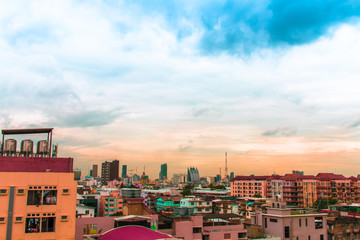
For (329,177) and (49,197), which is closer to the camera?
(49,197)

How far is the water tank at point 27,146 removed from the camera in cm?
2914

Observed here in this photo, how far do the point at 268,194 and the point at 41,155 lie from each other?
107 metres

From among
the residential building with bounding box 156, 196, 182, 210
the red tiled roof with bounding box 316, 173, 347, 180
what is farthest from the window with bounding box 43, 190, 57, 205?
the red tiled roof with bounding box 316, 173, 347, 180

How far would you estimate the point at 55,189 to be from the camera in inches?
1056

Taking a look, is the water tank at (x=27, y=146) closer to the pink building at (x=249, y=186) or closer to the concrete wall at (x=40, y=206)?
the concrete wall at (x=40, y=206)

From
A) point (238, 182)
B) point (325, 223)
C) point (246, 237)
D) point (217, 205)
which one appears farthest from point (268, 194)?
point (246, 237)

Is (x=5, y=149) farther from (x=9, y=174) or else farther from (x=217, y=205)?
(x=217, y=205)

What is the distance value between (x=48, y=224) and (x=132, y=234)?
7694mm

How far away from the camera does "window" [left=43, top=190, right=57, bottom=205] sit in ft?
87.6

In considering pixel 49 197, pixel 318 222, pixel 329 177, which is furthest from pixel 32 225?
pixel 329 177

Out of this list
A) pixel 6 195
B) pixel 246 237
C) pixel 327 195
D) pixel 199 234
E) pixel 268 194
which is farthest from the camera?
pixel 268 194

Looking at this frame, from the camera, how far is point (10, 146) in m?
28.7

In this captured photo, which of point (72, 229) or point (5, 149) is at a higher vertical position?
point (5, 149)

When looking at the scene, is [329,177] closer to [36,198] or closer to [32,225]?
[36,198]
